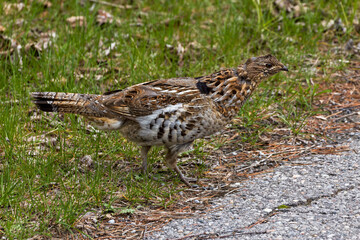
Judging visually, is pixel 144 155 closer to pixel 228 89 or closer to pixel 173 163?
pixel 173 163

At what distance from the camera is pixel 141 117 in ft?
15.7

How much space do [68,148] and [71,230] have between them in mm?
1474

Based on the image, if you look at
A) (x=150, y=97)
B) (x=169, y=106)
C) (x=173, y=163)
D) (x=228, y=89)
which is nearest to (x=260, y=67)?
(x=228, y=89)

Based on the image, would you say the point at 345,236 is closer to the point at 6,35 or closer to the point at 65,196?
the point at 65,196

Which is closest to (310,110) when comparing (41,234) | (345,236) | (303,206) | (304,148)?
(304,148)

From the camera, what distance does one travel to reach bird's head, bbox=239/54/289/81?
16.8 feet

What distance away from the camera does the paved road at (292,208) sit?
12.7 feet

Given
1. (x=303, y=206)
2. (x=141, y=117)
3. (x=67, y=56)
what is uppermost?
(x=67, y=56)

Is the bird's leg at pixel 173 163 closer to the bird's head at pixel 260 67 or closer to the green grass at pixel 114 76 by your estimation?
the green grass at pixel 114 76

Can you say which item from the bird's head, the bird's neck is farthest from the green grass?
the bird's head

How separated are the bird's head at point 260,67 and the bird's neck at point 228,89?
8 centimetres

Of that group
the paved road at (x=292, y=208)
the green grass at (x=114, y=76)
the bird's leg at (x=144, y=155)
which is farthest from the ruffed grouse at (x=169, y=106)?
the paved road at (x=292, y=208)

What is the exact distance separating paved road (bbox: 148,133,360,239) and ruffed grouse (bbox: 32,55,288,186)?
706 millimetres

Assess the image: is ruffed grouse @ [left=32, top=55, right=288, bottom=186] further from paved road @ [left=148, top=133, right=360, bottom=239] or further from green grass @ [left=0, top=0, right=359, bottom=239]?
paved road @ [left=148, top=133, right=360, bottom=239]
